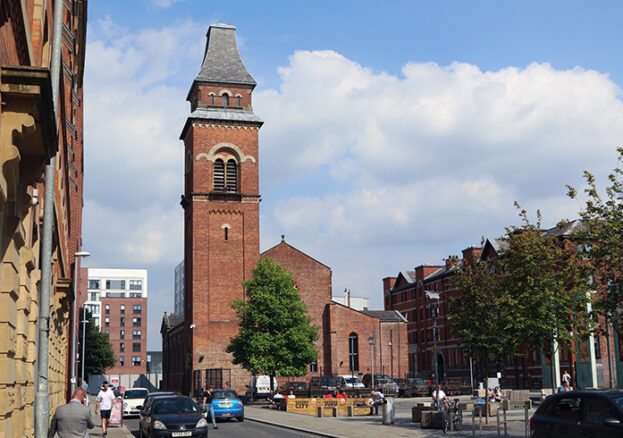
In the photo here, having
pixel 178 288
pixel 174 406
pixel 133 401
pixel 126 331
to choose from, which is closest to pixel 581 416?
pixel 174 406

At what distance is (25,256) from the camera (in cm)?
1049

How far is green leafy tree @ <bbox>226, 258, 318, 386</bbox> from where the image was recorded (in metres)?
51.2

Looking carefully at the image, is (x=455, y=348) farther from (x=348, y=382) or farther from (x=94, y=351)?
(x=94, y=351)

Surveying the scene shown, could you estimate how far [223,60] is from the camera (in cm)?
6694

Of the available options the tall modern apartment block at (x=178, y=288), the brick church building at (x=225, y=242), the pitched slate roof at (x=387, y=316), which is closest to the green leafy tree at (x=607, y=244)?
the brick church building at (x=225, y=242)

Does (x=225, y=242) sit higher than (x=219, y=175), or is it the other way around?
(x=219, y=175)

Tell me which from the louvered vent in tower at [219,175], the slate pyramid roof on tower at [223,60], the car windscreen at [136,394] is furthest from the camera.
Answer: the slate pyramid roof on tower at [223,60]

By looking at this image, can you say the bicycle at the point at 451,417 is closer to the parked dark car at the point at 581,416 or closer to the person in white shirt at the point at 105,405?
the parked dark car at the point at 581,416

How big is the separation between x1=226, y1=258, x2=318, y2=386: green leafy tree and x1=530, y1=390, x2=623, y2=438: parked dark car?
37.9 meters

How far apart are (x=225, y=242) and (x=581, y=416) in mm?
50470

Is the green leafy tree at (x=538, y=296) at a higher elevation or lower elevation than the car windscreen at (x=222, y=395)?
higher

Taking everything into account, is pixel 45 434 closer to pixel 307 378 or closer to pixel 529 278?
pixel 529 278

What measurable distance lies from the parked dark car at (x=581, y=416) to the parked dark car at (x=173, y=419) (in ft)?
32.2

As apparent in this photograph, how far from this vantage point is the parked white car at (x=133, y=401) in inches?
1442
